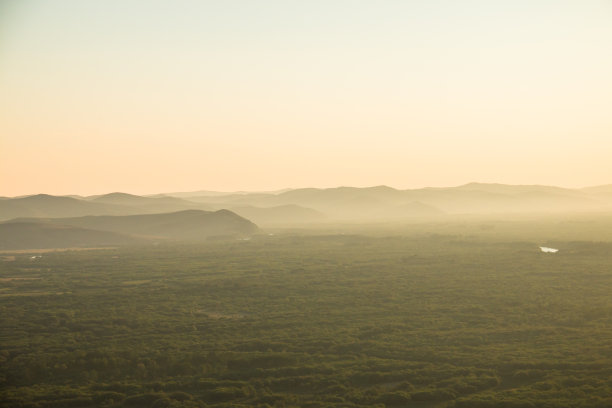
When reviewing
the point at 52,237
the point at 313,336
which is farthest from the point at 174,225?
the point at 313,336

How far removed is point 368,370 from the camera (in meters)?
32.2

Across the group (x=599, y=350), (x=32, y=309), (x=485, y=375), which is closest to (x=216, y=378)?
Answer: (x=485, y=375)

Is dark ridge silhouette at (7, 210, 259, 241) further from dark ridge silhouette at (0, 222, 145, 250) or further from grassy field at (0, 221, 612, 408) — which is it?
grassy field at (0, 221, 612, 408)

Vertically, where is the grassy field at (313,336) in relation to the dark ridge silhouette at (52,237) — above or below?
below

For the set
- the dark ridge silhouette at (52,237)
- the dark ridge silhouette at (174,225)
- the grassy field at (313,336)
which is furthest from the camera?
the dark ridge silhouette at (174,225)

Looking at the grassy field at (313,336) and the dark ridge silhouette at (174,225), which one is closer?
the grassy field at (313,336)

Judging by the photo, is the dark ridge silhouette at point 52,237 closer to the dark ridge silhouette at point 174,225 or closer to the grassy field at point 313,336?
the dark ridge silhouette at point 174,225

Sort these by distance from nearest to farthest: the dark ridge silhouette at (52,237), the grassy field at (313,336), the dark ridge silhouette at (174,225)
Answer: the grassy field at (313,336), the dark ridge silhouette at (52,237), the dark ridge silhouette at (174,225)

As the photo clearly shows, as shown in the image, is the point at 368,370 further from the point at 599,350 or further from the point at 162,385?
the point at 599,350

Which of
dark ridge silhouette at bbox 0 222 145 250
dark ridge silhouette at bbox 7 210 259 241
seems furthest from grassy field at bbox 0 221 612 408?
dark ridge silhouette at bbox 7 210 259 241

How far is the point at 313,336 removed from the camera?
4012 cm

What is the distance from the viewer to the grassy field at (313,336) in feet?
95.3

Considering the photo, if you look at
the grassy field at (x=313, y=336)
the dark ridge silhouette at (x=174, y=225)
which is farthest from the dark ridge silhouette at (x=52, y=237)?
the grassy field at (x=313, y=336)

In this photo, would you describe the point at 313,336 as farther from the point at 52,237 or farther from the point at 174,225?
the point at 174,225
